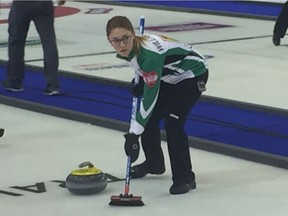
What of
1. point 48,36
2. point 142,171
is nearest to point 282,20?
point 48,36

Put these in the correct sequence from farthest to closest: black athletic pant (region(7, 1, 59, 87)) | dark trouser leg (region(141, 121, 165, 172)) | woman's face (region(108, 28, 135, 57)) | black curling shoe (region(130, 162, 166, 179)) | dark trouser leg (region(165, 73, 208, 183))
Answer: black athletic pant (region(7, 1, 59, 87))
black curling shoe (region(130, 162, 166, 179))
dark trouser leg (region(141, 121, 165, 172))
dark trouser leg (region(165, 73, 208, 183))
woman's face (region(108, 28, 135, 57))

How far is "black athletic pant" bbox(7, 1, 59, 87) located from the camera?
8.58 m

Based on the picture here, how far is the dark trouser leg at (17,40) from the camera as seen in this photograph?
865 cm

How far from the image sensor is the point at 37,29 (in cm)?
874

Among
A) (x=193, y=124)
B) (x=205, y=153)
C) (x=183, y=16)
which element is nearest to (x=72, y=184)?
(x=205, y=153)

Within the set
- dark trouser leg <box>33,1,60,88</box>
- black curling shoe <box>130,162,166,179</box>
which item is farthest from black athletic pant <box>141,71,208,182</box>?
dark trouser leg <box>33,1,60,88</box>

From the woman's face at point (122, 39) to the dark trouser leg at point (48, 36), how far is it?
11.3 feet

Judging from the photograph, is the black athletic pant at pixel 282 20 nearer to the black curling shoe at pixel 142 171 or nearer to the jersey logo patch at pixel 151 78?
the black curling shoe at pixel 142 171

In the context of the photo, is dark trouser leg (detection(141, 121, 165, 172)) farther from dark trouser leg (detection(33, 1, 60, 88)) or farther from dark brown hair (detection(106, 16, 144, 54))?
dark trouser leg (detection(33, 1, 60, 88))

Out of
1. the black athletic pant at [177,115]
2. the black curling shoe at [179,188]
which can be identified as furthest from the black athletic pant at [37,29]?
the black curling shoe at [179,188]

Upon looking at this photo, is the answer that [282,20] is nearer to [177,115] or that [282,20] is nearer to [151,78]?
[177,115]

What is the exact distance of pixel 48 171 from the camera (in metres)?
6.22

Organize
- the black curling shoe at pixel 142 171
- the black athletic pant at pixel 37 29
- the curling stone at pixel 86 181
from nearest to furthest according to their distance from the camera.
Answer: the curling stone at pixel 86 181 → the black curling shoe at pixel 142 171 → the black athletic pant at pixel 37 29

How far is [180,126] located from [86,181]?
70cm
